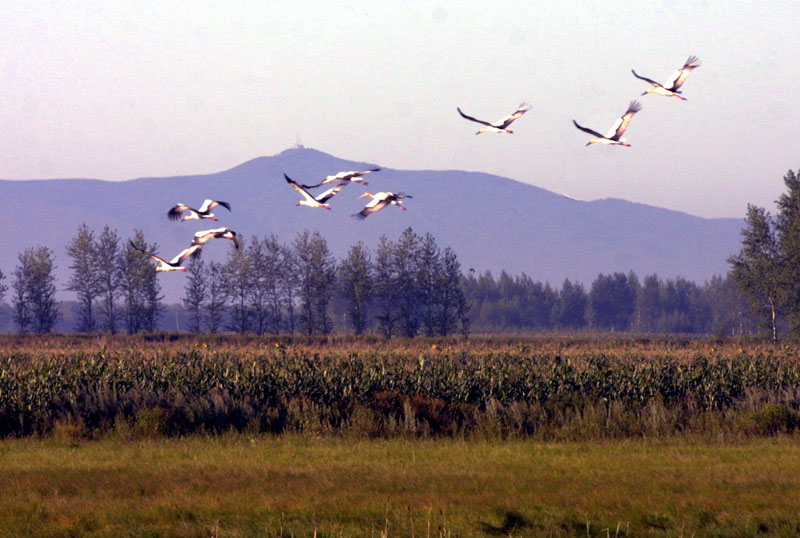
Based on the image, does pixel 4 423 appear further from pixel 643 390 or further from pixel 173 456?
pixel 643 390

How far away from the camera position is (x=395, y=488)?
18.3 m

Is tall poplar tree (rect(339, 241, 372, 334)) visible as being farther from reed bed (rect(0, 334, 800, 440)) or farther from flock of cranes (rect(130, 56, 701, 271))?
flock of cranes (rect(130, 56, 701, 271))

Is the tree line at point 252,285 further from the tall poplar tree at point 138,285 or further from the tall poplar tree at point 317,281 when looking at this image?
the tall poplar tree at point 138,285

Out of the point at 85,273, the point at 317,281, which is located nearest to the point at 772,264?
the point at 317,281

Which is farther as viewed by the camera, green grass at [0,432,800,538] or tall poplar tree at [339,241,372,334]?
tall poplar tree at [339,241,372,334]

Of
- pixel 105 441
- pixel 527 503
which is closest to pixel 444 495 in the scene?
pixel 527 503

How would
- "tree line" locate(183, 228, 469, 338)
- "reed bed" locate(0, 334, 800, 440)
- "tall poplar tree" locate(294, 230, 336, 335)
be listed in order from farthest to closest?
"tall poplar tree" locate(294, 230, 336, 335)
"tree line" locate(183, 228, 469, 338)
"reed bed" locate(0, 334, 800, 440)

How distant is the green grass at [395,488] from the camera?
1547 centimetres

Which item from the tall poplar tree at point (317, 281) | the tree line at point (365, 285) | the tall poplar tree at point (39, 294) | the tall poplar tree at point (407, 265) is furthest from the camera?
the tall poplar tree at point (317, 281)

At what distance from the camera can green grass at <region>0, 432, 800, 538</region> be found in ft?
50.8

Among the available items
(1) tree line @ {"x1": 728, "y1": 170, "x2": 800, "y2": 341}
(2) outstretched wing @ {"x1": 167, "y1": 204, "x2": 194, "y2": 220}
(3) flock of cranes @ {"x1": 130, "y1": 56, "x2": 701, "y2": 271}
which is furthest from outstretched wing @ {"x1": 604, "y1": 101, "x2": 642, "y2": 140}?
(1) tree line @ {"x1": 728, "y1": 170, "x2": 800, "y2": 341}

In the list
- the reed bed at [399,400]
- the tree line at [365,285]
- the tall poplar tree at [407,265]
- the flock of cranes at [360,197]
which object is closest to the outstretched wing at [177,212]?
the flock of cranes at [360,197]

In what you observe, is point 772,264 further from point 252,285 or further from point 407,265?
point 252,285

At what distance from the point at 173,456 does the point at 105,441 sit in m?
3.29
